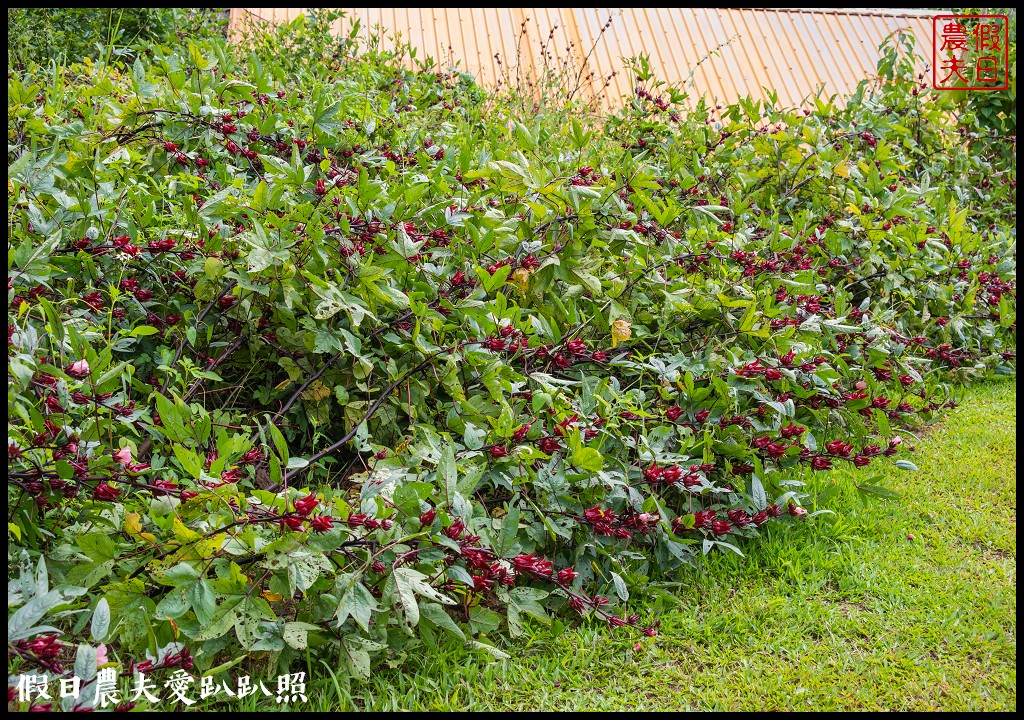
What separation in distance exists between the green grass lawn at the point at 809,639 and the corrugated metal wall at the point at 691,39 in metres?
7.22

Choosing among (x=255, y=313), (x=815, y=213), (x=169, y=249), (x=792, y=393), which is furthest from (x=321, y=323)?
(x=815, y=213)

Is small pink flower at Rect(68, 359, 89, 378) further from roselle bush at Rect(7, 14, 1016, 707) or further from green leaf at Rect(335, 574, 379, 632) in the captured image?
green leaf at Rect(335, 574, 379, 632)

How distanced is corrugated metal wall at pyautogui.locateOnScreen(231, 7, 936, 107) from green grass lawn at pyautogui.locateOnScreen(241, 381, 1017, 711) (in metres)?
7.22

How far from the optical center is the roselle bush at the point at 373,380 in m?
1.77

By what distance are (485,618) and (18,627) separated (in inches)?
42.0

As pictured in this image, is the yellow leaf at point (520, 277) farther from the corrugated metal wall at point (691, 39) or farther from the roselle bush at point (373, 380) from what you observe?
the corrugated metal wall at point (691, 39)

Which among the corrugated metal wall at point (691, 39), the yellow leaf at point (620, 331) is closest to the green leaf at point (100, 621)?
the yellow leaf at point (620, 331)

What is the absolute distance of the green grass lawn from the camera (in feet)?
6.40

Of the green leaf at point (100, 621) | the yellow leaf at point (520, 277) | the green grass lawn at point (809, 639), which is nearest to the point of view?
the green leaf at point (100, 621)

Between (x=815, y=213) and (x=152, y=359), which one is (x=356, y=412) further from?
(x=815, y=213)

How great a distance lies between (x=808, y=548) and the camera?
254cm

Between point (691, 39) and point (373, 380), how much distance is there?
9083 mm

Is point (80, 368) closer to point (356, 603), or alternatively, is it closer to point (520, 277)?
point (356, 603)

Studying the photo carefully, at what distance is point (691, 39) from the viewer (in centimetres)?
1002
